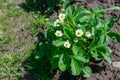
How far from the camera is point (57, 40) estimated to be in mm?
3617

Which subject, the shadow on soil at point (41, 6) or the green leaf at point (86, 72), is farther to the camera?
the shadow on soil at point (41, 6)

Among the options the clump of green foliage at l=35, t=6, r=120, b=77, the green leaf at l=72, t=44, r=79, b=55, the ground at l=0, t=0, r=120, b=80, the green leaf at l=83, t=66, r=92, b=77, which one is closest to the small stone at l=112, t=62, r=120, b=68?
the ground at l=0, t=0, r=120, b=80

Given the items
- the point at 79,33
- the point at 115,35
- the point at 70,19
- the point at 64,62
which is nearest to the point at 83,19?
the point at 70,19

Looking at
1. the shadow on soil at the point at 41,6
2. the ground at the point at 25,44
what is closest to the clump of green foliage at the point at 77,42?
the ground at the point at 25,44

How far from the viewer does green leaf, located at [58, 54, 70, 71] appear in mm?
3578

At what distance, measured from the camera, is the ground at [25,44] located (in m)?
3.91

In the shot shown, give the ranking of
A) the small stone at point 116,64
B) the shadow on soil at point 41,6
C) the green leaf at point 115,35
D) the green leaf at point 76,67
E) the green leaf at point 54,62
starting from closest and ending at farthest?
the green leaf at point 76,67 < the green leaf at point 54,62 < the green leaf at point 115,35 < the small stone at point 116,64 < the shadow on soil at point 41,6

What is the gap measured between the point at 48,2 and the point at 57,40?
123cm

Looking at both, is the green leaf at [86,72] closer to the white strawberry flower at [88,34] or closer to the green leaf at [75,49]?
the green leaf at [75,49]

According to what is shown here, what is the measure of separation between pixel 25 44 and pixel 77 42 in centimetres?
94

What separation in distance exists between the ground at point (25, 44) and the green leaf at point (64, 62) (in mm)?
311

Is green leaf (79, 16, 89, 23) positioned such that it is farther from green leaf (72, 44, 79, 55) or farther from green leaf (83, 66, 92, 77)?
green leaf (83, 66, 92, 77)

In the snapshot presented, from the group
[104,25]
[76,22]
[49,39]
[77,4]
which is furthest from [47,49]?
[77,4]

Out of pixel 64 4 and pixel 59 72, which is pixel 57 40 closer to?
pixel 59 72
